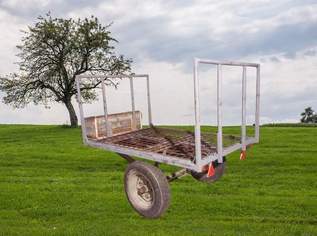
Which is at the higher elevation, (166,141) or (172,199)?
(166,141)

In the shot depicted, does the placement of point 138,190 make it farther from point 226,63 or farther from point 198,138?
point 226,63

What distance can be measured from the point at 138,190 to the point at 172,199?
6.47m

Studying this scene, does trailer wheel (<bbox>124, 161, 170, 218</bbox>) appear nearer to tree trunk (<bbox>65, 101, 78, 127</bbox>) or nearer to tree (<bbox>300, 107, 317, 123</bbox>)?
tree trunk (<bbox>65, 101, 78, 127</bbox>)

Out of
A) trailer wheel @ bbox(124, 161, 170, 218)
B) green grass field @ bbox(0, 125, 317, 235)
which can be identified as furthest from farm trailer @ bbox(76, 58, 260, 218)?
green grass field @ bbox(0, 125, 317, 235)

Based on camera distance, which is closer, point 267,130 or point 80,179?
point 80,179

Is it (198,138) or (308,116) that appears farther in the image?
Result: (308,116)

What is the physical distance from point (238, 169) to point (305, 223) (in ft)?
23.0

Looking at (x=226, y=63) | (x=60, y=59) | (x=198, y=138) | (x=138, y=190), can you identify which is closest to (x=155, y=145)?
(x=138, y=190)

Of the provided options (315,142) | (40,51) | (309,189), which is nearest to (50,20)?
(40,51)

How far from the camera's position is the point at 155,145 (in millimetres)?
7836

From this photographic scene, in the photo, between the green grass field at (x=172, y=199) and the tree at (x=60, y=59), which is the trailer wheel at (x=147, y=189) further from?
the tree at (x=60, y=59)

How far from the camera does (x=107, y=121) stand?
346 inches

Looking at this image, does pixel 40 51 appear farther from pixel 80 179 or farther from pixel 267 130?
pixel 80 179

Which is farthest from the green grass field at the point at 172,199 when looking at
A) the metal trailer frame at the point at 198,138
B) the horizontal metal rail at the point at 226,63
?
the horizontal metal rail at the point at 226,63
